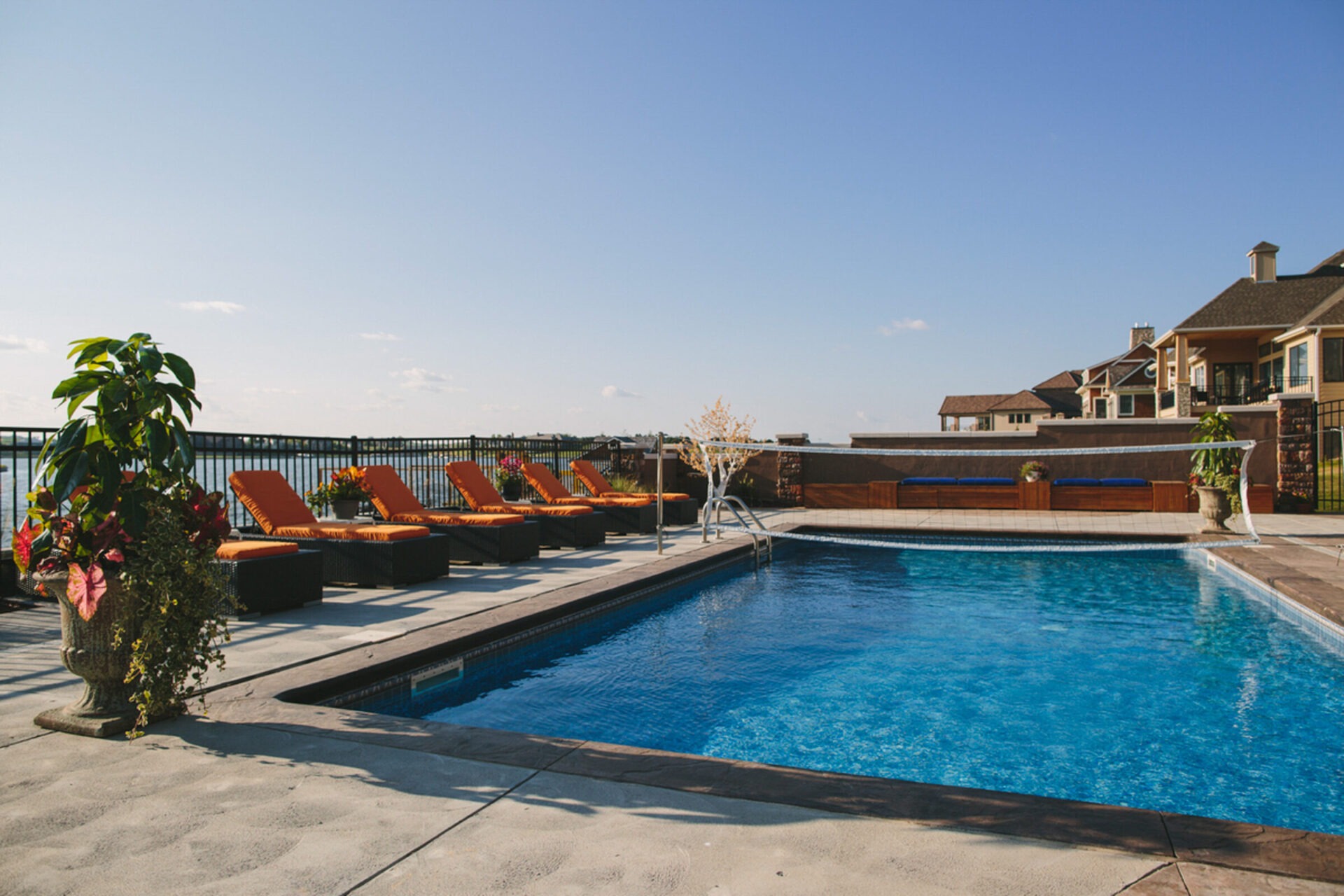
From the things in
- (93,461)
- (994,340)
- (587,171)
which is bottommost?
(93,461)

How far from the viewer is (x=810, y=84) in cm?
1338

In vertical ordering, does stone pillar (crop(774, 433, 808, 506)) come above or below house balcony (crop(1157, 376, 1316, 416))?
below

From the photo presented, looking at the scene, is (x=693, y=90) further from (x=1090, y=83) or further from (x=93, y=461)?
(x=93, y=461)

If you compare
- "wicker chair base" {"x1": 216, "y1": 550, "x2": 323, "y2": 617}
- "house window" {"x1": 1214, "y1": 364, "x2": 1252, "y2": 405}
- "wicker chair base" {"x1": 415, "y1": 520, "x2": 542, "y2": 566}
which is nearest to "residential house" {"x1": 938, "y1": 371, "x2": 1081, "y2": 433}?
"house window" {"x1": 1214, "y1": 364, "x2": 1252, "y2": 405}

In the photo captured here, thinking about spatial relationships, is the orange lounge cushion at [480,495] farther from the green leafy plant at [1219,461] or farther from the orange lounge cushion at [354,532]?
the green leafy plant at [1219,461]

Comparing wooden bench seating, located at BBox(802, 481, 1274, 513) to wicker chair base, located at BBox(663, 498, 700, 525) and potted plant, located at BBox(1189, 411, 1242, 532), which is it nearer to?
potted plant, located at BBox(1189, 411, 1242, 532)

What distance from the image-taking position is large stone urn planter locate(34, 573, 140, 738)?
3.34 metres

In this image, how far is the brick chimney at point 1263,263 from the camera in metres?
31.4

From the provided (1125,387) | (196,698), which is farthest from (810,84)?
(1125,387)

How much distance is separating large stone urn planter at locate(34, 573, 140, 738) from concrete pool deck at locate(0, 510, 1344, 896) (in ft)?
0.28

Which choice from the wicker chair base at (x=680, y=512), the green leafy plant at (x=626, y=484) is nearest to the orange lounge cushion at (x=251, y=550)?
the wicker chair base at (x=680, y=512)

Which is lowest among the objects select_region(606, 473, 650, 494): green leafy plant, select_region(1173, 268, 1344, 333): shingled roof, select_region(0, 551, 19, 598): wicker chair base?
select_region(0, 551, 19, 598): wicker chair base

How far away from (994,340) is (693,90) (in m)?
15.2

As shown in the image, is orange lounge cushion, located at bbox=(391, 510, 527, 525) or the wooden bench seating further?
the wooden bench seating
